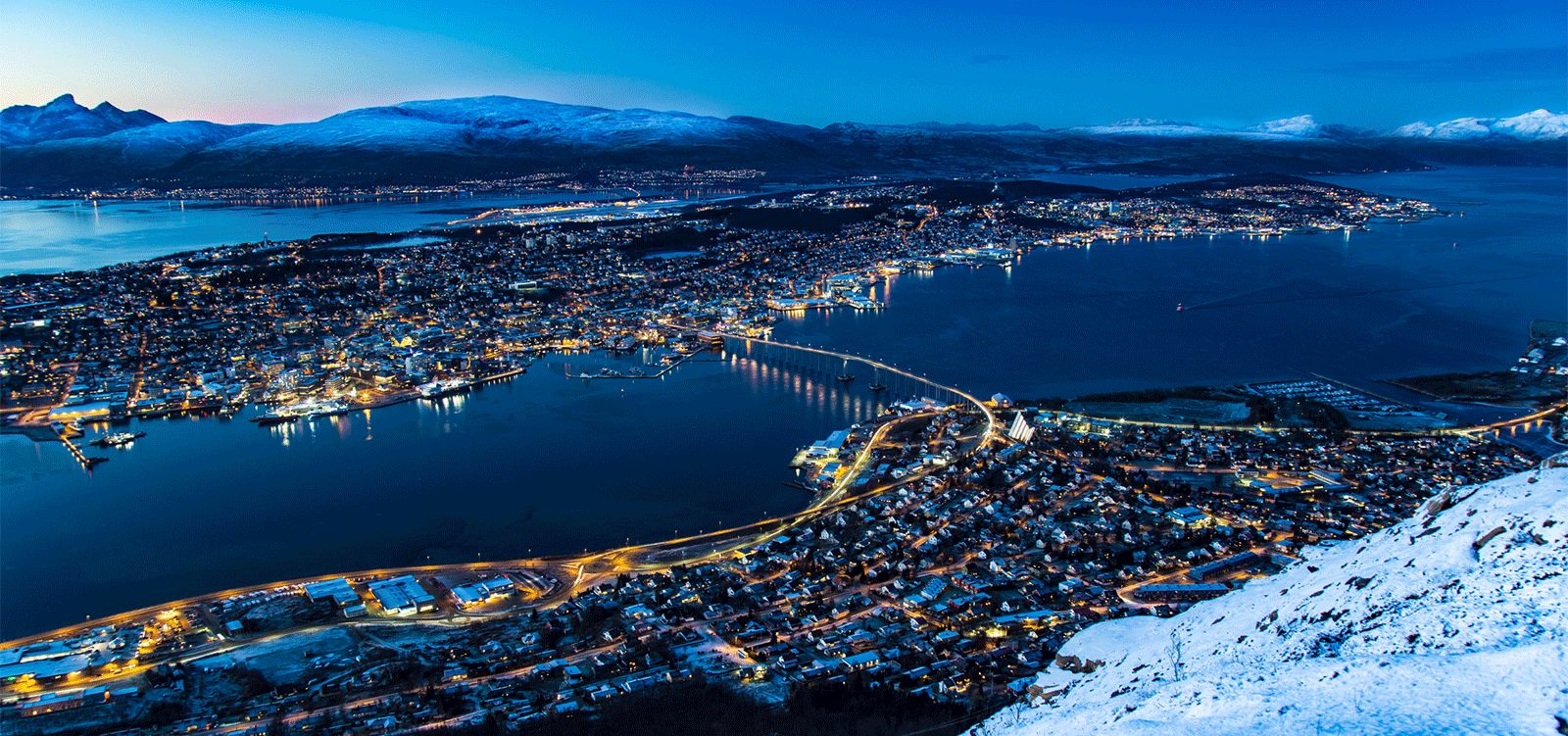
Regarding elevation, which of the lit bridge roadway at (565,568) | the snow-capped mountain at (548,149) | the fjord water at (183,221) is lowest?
the lit bridge roadway at (565,568)

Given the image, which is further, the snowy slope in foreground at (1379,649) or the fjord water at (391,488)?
the fjord water at (391,488)

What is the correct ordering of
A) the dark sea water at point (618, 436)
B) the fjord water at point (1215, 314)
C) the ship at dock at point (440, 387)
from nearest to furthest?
the dark sea water at point (618, 436), the ship at dock at point (440, 387), the fjord water at point (1215, 314)

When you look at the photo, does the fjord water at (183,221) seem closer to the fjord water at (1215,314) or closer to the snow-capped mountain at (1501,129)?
the fjord water at (1215,314)

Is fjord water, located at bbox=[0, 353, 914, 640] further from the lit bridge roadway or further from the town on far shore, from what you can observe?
the town on far shore

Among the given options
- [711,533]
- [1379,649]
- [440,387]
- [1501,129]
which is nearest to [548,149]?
[440,387]

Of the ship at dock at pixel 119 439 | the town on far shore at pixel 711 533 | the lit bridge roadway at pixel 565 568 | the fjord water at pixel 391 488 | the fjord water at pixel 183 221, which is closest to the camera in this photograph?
the town on far shore at pixel 711 533

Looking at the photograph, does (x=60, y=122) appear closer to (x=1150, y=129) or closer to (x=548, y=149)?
(x=548, y=149)

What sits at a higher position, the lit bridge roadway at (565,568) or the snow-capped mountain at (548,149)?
the snow-capped mountain at (548,149)

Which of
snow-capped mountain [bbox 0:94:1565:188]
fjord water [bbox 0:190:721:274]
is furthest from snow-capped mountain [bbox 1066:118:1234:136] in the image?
fjord water [bbox 0:190:721:274]

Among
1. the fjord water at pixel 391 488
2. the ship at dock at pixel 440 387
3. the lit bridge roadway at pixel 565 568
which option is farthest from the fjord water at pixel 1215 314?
the ship at dock at pixel 440 387

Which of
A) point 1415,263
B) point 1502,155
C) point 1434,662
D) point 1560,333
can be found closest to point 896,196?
point 1415,263
